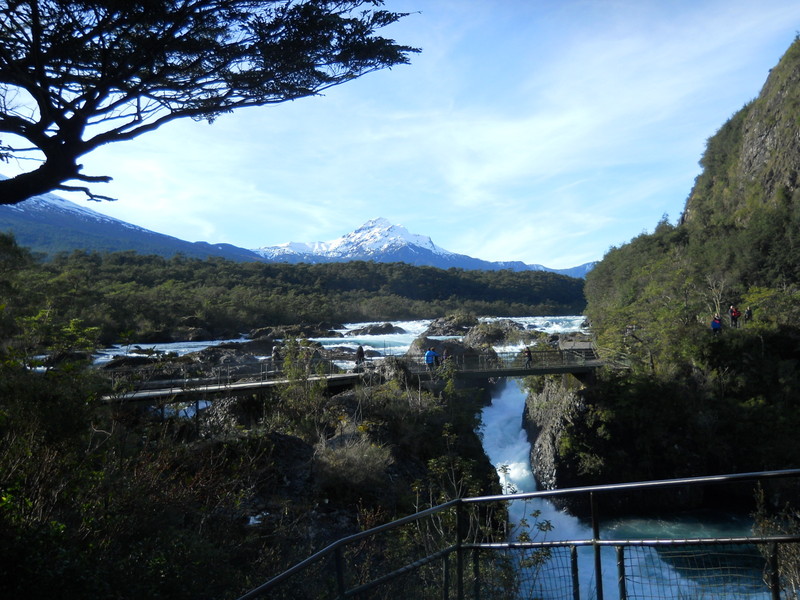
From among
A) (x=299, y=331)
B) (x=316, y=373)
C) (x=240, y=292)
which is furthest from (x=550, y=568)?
(x=240, y=292)

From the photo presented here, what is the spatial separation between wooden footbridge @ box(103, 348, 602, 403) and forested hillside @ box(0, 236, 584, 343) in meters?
4.93

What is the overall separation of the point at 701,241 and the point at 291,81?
4683cm

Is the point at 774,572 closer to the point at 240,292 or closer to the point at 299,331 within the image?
the point at 299,331

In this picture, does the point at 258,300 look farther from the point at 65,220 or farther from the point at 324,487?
the point at 65,220

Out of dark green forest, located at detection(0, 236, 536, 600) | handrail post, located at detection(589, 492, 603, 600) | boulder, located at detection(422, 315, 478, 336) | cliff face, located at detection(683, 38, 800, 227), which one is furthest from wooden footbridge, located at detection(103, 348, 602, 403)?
cliff face, located at detection(683, 38, 800, 227)

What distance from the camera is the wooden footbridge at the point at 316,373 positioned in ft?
45.8

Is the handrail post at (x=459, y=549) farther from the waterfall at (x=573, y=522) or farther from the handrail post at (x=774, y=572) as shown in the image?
the handrail post at (x=774, y=572)

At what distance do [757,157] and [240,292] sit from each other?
151ft

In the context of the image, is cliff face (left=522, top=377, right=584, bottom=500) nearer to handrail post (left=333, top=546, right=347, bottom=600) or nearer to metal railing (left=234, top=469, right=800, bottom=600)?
metal railing (left=234, top=469, right=800, bottom=600)

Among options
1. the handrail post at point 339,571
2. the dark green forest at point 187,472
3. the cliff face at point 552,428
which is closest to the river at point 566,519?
the cliff face at point 552,428

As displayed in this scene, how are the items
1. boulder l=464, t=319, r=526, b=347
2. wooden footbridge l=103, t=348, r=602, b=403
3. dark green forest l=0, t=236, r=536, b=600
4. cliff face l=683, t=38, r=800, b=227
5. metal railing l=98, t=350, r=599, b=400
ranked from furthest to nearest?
cliff face l=683, t=38, r=800, b=227 < boulder l=464, t=319, r=526, b=347 < metal railing l=98, t=350, r=599, b=400 < wooden footbridge l=103, t=348, r=602, b=403 < dark green forest l=0, t=236, r=536, b=600

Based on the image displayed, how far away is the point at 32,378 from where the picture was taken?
21.1 feet

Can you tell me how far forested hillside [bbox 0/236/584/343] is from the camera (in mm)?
31438

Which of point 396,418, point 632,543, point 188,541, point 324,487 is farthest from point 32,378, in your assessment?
point 396,418
